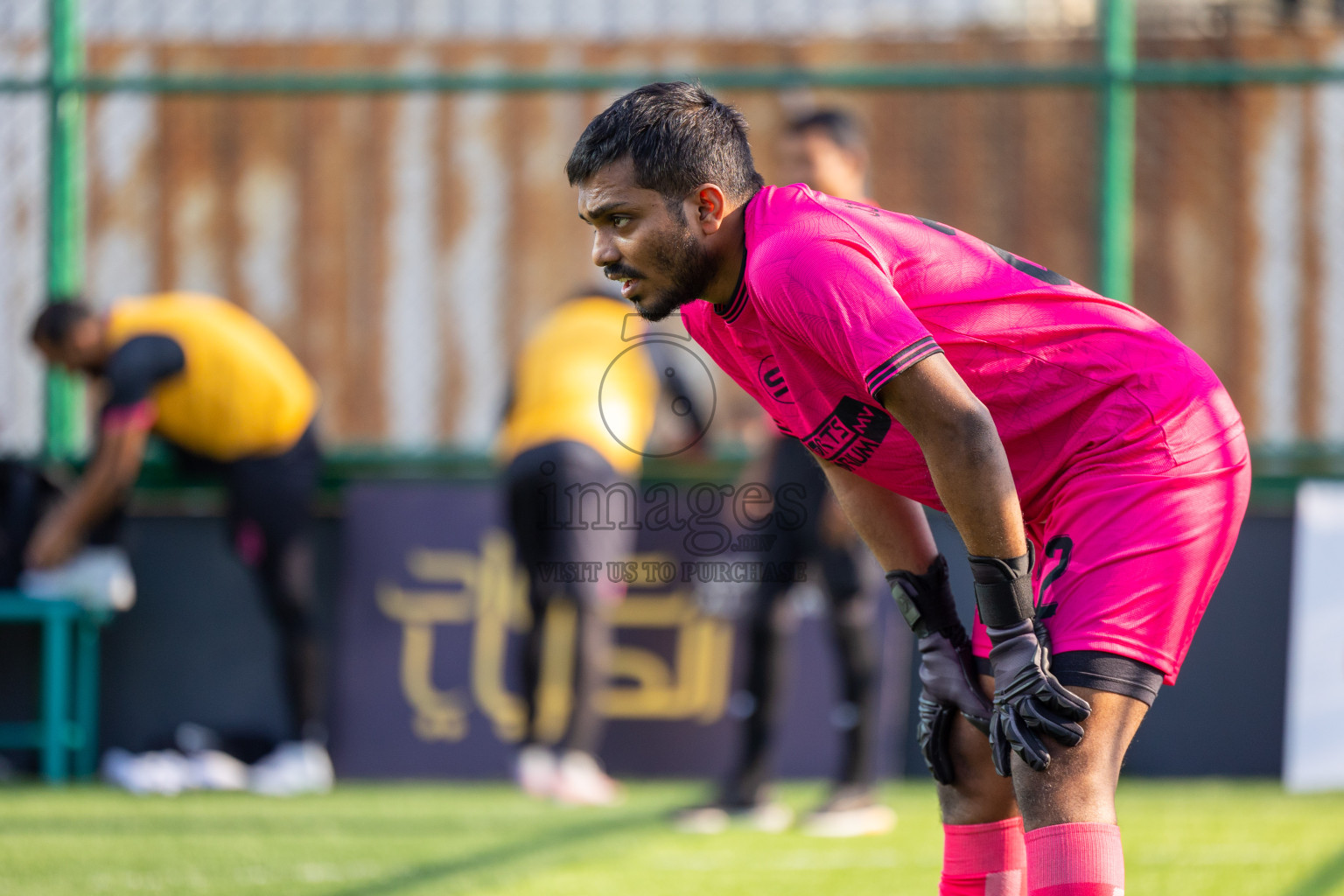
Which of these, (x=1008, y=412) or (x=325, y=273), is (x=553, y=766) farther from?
(x=325, y=273)

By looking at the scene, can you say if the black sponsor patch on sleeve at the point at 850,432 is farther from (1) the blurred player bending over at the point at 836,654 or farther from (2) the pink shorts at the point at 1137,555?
(1) the blurred player bending over at the point at 836,654

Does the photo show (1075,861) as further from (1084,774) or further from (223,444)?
(223,444)

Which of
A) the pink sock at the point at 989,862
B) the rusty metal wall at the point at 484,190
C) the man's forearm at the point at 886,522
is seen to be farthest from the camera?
the rusty metal wall at the point at 484,190

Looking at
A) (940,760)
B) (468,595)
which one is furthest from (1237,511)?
(468,595)

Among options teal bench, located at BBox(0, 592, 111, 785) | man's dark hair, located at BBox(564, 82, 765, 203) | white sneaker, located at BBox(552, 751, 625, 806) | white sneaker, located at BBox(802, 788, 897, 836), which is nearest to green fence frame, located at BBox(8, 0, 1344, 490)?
teal bench, located at BBox(0, 592, 111, 785)

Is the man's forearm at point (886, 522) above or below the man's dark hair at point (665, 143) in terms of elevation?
below

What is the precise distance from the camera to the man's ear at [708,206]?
2484 millimetres

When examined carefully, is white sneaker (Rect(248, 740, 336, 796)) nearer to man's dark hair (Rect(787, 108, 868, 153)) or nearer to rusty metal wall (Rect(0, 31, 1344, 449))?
rusty metal wall (Rect(0, 31, 1344, 449))

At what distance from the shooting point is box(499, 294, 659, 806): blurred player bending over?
581cm

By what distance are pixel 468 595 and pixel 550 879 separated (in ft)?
6.77

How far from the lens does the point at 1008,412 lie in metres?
2.55

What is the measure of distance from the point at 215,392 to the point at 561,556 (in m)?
1.75

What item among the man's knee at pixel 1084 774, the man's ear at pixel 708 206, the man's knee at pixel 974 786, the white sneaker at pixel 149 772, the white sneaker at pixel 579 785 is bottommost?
the white sneaker at pixel 149 772

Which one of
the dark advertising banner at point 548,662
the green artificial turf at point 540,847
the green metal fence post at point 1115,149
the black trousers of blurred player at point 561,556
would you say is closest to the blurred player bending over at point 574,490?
the black trousers of blurred player at point 561,556
